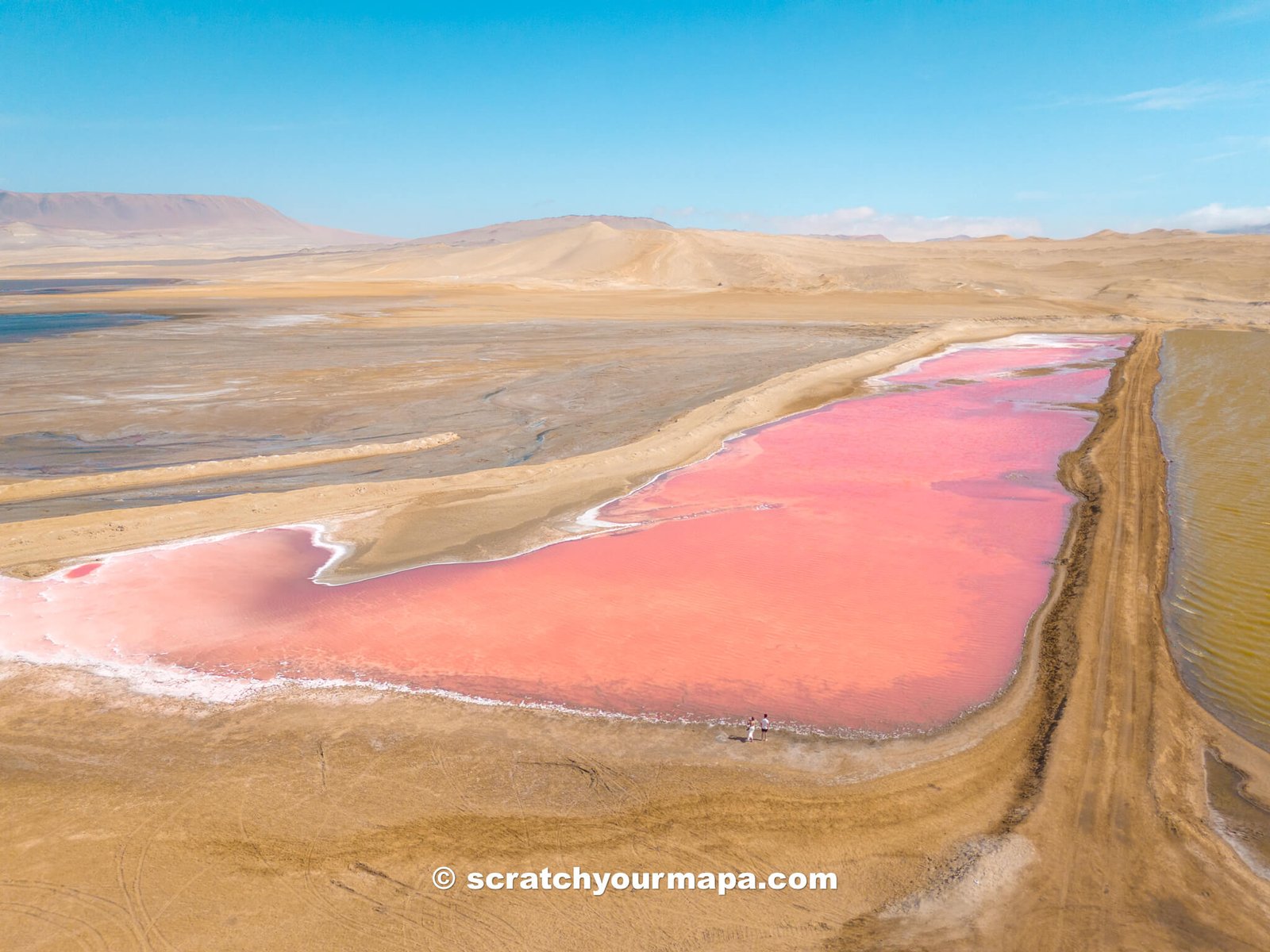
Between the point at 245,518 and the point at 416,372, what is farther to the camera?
the point at 416,372

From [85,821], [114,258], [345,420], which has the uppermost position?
[114,258]

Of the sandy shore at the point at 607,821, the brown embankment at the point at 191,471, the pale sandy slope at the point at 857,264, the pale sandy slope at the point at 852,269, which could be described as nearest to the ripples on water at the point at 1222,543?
the sandy shore at the point at 607,821

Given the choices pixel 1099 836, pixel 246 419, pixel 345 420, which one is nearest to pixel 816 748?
pixel 1099 836

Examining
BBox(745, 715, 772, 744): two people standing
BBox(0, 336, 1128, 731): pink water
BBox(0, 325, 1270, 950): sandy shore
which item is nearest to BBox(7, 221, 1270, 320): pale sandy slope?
BBox(0, 336, 1128, 731): pink water

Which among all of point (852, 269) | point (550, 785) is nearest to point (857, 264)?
point (852, 269)

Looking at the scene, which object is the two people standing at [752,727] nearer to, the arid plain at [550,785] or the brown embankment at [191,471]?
the arid plain at [550,785]

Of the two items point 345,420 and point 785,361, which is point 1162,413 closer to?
point 785,361

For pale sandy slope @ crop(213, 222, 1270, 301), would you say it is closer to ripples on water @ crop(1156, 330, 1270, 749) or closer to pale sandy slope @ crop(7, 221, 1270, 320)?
pale sandy slope @ crop(7, 221, 1270, 320)
